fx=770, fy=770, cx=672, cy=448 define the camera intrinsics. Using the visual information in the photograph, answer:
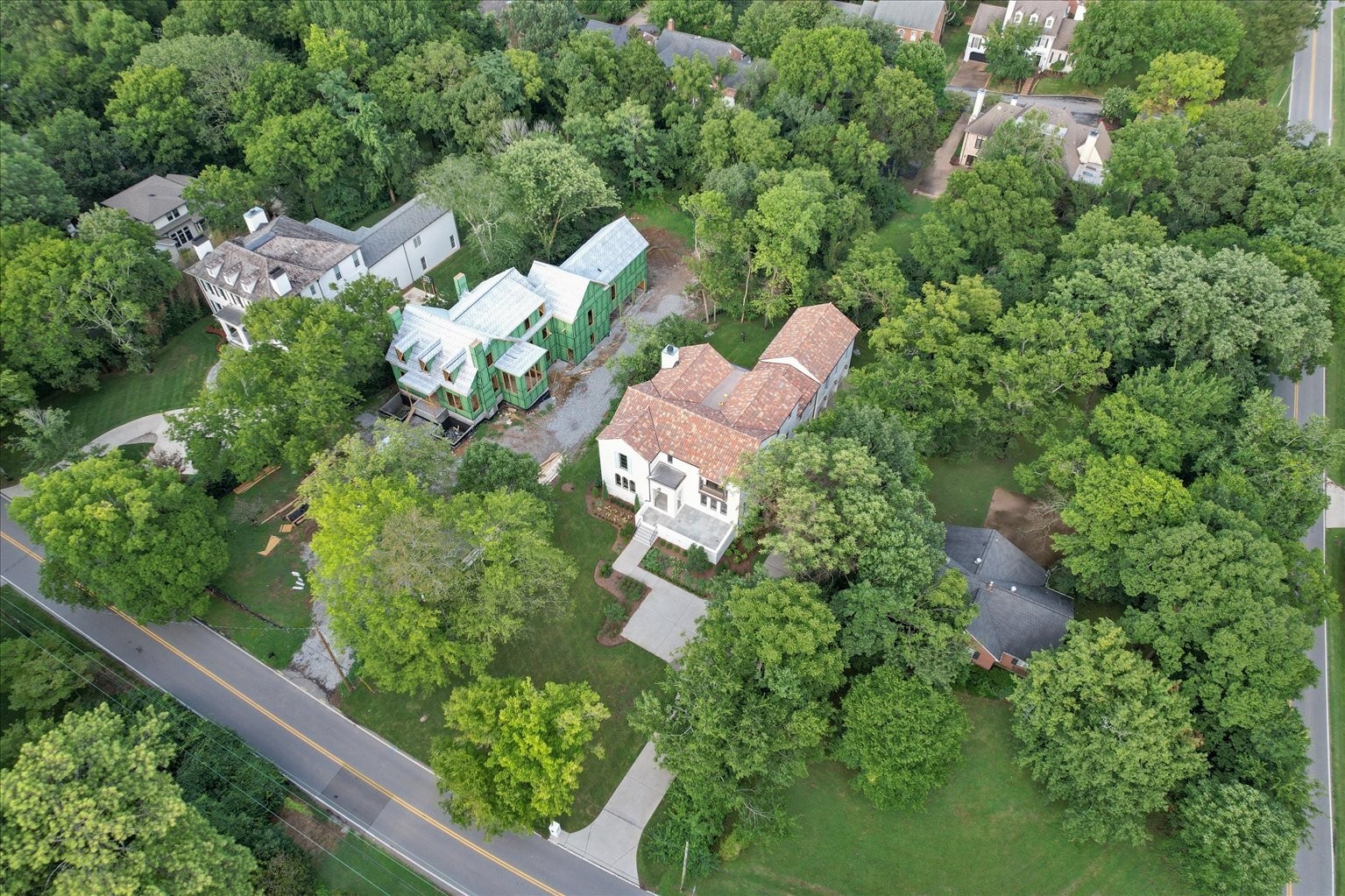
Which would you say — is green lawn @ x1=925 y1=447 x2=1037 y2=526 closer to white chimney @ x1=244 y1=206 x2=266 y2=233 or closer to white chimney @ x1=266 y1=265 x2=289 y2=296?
white chimney @ x1=266 y1=265 x2=289 y2=296

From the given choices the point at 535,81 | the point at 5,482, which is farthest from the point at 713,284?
the point at 5,482

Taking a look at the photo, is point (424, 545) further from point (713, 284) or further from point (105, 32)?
point (105, 32)

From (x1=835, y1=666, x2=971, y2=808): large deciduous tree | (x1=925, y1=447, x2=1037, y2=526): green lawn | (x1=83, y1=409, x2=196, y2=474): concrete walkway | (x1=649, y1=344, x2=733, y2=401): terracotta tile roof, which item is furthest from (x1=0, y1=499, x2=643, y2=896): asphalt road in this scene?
(x1=925, y1=447, x2=1037, y2=526): green lawn

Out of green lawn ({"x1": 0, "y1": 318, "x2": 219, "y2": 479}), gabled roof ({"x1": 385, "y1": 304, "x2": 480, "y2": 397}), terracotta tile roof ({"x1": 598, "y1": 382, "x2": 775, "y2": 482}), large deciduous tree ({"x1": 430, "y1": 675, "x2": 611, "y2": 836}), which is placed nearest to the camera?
large deciduous tree ({"x1": 430, "y1": 675, "x2": 611, "y2": 836})

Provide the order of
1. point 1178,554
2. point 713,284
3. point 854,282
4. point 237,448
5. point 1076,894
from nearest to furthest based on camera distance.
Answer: point 1076,894 < point 1178,554 < point 237,448 < point 854,282 < point 713,284

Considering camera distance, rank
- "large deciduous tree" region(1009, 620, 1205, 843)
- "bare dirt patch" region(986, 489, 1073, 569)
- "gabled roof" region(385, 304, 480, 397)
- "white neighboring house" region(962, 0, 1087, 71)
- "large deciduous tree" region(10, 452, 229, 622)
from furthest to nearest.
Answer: "white neighboring house" region(962, 0, 1087, 71)
"gabled roof" region(385, 304, 480, 397)
"bare dirt patch" region(986, 489, 1073, 569)
"large deciduous tree" region(10, 452, 229, 622)
"large deciduous tree" region(1009, 620, 1205, 843)

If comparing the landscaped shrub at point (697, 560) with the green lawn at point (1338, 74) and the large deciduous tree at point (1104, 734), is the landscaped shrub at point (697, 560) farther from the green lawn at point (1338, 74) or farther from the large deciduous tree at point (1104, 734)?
the green lawn at point (1338, 74)
